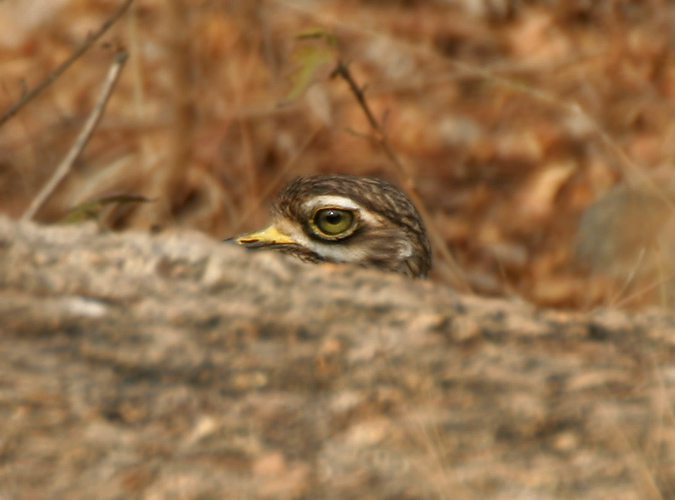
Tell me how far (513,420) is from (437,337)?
26 centimetres

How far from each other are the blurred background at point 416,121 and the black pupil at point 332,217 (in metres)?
2.92

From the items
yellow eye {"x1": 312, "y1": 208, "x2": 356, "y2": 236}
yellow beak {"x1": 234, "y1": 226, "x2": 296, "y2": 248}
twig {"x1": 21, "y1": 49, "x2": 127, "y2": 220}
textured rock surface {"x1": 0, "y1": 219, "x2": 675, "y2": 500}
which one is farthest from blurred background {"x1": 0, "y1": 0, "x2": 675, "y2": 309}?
textured rock surface {"x1": 0, "y1": 219, "x2": 675, "y2": 500}

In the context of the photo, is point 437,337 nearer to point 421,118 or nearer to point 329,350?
point 329,350

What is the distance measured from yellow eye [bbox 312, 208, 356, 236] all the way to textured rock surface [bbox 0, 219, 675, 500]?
1.44 metres

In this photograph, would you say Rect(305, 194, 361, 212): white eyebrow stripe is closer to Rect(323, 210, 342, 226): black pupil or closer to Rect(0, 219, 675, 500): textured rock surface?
Rect(323, 210, 342, 226): black pupil

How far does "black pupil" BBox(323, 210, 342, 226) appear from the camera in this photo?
166 inches

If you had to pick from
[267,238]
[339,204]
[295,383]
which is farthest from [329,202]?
[295,383]

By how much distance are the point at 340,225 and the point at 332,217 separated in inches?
1.7

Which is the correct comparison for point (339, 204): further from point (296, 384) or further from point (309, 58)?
point (296, 384)

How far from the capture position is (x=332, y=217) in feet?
13.9

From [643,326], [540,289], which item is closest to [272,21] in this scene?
[540,289]

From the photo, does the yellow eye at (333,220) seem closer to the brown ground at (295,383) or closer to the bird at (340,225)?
the bird at (340,225)

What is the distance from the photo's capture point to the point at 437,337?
252cm

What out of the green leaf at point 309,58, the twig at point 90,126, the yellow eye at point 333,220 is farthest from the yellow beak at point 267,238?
the twig at point 90,126
